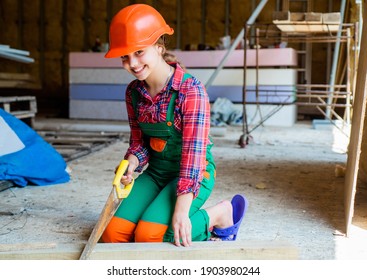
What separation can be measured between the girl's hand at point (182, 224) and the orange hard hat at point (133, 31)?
51cm

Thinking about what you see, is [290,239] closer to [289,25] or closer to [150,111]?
[150,111]

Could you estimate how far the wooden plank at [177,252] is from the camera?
1.52m

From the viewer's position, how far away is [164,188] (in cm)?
179

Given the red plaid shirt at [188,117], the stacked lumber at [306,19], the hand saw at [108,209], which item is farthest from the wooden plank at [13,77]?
the hand saw at [108,209]

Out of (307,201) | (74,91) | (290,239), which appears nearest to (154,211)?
(290,239)

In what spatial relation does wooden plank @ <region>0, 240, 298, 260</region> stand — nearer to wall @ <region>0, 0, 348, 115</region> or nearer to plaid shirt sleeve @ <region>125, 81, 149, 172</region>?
plaid shirt sleeve @ <region>125, 81, 149, 172</region>

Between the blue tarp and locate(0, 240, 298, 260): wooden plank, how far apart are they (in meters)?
1.27

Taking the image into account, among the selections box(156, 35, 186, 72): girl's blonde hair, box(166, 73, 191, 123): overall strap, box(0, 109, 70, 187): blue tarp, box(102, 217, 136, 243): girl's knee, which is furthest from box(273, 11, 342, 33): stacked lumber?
box(102, 217, 136, 243): girl's knee

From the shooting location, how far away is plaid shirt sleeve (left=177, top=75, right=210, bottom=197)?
1645mm

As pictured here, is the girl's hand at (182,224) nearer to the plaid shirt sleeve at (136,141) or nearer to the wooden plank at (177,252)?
the wooden plank at (177,252)

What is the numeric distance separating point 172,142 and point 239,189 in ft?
3.70

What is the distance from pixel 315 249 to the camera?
1811mm

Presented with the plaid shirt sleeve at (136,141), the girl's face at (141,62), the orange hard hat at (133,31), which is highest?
the orange hard hat at (133,31)
